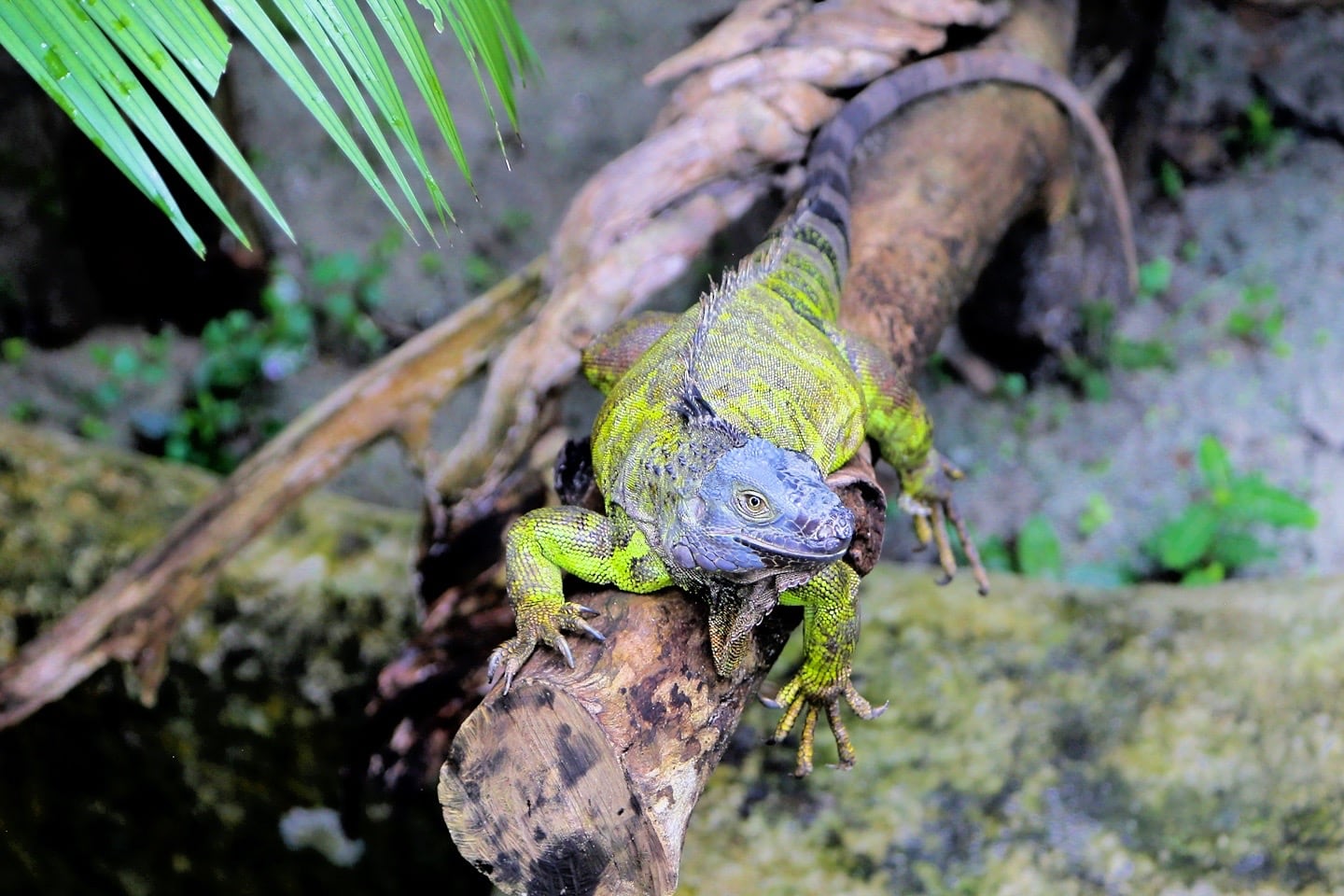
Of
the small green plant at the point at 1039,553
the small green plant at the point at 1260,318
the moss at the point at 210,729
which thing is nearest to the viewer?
the moss at the point at 210,729

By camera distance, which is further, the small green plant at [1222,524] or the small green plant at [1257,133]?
the small green plant at [1257,133]

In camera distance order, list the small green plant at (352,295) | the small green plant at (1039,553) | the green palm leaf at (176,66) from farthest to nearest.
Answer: the small green plant at (352,295), the small green plant at (1039,553), the green palm leaf at (176,66)

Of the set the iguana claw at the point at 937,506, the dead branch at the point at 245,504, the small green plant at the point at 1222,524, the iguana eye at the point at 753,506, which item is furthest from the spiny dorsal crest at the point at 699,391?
the small green plant at the point at 1222,524

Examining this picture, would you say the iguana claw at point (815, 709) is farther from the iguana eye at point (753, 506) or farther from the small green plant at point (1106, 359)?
the small green plant at point (1106, 359)

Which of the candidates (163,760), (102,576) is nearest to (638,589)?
(163,760)

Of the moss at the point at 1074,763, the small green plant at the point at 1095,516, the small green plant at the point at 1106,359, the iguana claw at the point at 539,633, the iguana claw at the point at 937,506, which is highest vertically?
the iguana claw at the point at 539,633

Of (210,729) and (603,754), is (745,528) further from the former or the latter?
(210,729)
